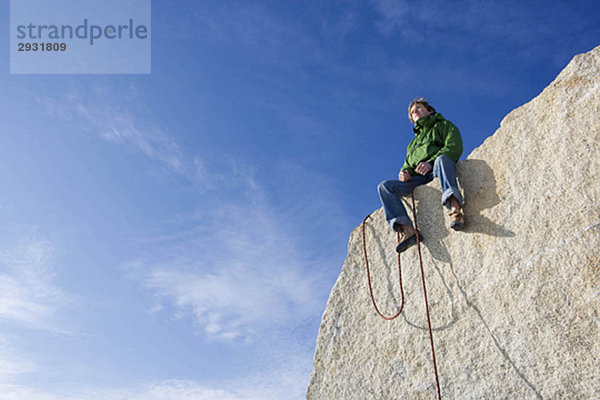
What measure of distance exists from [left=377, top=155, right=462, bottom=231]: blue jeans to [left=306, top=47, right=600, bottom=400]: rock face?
12 cm

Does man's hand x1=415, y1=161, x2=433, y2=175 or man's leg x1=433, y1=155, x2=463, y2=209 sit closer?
man's leg x1=433, y1=155, x2=463, y2=209

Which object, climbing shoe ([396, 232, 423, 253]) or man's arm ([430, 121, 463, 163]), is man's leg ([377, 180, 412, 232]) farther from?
man's arm ([430, 121, 463, 163])

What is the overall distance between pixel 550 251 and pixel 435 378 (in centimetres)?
116

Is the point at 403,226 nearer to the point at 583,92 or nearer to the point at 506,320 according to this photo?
the point at 506,320

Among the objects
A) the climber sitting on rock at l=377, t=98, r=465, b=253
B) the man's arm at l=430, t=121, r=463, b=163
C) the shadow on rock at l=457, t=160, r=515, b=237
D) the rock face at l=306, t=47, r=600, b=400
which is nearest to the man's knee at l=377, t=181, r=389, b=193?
the climber sitting on rock at l=377, t=98, r=465, b=253

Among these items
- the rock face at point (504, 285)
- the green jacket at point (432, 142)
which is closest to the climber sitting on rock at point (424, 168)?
the green jacket at point (432, 142)

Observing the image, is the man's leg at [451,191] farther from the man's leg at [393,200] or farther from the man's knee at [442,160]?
the man's leg at [393,200]

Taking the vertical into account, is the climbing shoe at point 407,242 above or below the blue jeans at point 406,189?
below

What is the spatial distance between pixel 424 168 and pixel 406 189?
0.75 ft

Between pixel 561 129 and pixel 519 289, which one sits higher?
pixel 561 129

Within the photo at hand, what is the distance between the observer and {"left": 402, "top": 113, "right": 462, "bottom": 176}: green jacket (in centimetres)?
413

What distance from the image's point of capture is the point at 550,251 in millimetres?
3252

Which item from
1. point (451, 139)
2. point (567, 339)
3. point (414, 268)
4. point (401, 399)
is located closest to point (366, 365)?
point (401, 399)

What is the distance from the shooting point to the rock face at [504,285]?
10.1 feet
